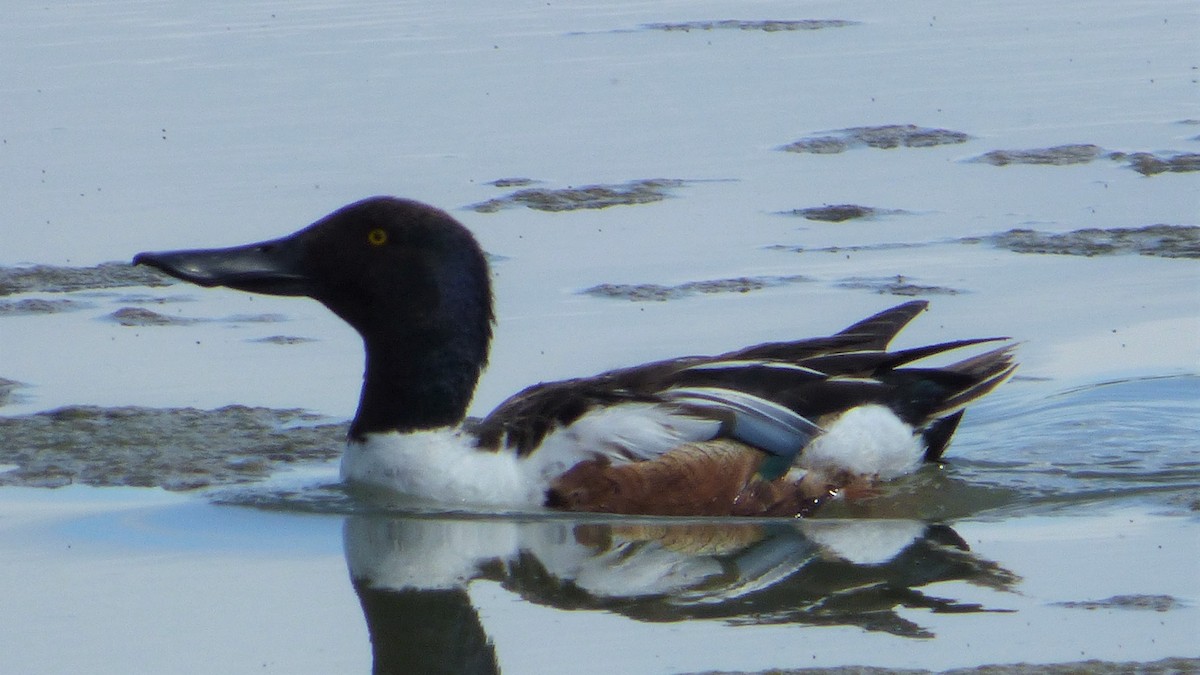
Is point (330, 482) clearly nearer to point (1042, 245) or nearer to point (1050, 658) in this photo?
point (1050, 658)

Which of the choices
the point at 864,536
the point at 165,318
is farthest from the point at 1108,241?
the point at 165,318

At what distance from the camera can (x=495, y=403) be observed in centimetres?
838

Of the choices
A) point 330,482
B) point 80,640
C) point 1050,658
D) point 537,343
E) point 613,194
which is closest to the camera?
point 1050,658

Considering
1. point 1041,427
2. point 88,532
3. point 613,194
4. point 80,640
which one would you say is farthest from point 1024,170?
point 80,640

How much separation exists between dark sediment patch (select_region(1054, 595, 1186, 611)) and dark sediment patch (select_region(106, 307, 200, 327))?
15.4 ft

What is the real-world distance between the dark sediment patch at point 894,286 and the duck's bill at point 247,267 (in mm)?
3033

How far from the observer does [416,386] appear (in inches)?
293

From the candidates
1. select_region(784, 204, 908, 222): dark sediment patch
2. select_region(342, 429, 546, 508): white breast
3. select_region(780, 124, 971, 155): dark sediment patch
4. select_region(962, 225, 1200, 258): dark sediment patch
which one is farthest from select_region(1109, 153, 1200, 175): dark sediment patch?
select_region(342, 429, 546, 508): white breast

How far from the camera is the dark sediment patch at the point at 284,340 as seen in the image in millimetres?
9094

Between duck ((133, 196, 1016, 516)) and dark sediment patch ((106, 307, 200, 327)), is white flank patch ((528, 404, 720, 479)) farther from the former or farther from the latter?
dark sediment patch ((106, 307, 200, 327))

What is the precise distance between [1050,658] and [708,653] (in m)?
0.88

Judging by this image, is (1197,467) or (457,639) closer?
(457,639)

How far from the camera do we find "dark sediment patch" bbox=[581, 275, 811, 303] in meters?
9.48

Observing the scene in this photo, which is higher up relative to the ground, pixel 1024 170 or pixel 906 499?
pixel 1024 170
